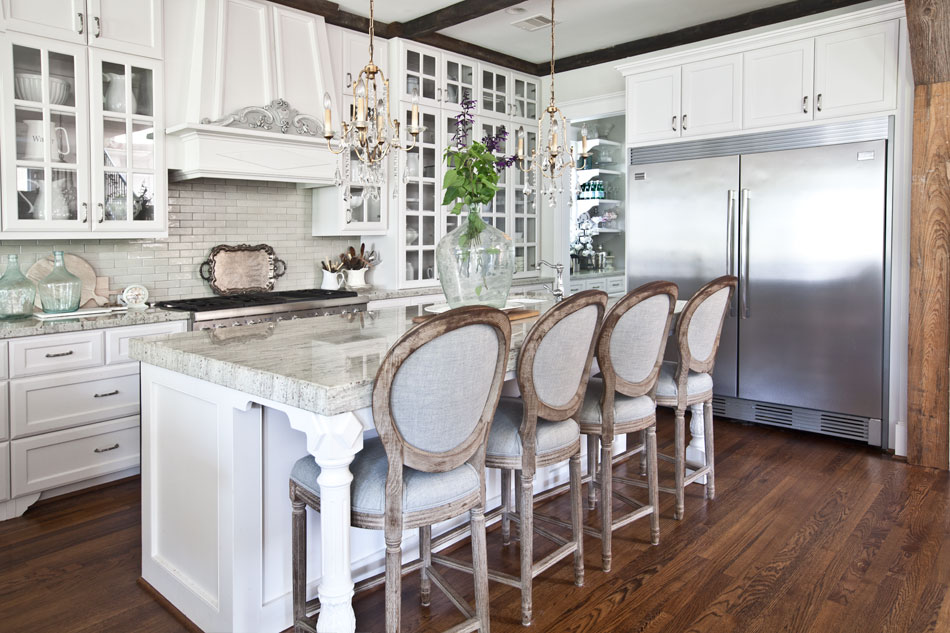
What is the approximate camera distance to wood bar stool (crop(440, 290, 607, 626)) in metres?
2.21

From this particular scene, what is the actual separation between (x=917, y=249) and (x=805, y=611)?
2.38m

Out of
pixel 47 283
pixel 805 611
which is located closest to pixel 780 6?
pixel 805 611

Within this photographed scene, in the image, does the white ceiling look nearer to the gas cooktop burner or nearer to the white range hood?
the white range hood

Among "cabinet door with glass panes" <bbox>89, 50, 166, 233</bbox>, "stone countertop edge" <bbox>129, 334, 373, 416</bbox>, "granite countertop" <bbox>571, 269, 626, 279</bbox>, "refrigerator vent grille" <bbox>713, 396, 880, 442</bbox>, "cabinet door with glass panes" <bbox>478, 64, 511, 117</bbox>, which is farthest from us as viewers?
"granite countertop" <bbox>571, 269, 626, 279</bbox>

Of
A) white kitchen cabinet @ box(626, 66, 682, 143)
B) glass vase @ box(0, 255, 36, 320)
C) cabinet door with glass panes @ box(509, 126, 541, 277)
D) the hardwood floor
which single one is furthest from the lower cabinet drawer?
white kitchen cabinet @ box(626, 66, 682, 143)

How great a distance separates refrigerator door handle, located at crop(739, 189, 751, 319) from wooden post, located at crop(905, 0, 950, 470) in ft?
3.07

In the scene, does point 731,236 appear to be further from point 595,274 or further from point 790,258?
point 595,274

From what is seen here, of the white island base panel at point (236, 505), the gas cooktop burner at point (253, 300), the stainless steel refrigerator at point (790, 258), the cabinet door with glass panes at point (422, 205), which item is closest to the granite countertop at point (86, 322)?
the gas cooktop burner at point (253, 300)

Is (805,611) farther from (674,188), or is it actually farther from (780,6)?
(780,6)

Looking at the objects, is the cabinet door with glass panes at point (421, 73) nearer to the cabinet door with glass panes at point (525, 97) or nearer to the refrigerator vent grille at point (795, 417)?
the cabinet door with glass panes at point (525, 97)

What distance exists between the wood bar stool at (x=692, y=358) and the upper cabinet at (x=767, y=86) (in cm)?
178

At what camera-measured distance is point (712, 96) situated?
15.3ft

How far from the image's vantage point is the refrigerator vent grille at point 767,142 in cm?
408

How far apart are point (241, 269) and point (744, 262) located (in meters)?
3.23
